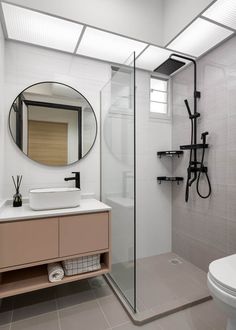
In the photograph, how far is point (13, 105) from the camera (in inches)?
74.4

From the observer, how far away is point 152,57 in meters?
2.23

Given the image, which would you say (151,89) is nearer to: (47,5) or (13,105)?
(47,5)

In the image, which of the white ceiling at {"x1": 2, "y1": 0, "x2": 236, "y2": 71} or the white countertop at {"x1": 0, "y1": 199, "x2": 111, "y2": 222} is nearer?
the white countertop at {"x1": 0, "y1": 199, "x2": 111, "y2": 222}

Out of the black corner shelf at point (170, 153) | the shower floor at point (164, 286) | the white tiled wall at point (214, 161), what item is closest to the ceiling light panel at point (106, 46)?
the white tiled wall at point (214, 161)

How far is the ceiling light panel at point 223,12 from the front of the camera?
1.51m

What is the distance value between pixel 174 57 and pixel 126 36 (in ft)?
2.15

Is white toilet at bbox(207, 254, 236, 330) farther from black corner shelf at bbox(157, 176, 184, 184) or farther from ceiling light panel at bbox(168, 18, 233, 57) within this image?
ceiling light panel at bbox(168, 18, 233, 57)

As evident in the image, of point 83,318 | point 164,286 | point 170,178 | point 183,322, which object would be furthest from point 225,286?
point 170,178

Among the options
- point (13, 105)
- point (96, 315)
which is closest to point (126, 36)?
point (13, 105)

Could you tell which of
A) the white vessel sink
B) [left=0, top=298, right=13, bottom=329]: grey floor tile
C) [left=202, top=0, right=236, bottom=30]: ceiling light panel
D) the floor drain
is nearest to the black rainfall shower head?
[left=202, top=0, right=236, bottom=30]: ceiling light panel

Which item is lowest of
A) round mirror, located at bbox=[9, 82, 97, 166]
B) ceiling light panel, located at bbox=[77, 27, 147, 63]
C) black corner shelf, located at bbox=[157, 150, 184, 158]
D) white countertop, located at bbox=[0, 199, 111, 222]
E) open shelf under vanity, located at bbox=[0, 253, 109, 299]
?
open shelf under vanity, located at bbox=[0, 253, 109, 299]

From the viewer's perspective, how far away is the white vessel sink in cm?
157

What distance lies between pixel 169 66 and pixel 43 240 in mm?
2243

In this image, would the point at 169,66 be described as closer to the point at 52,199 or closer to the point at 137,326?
the point at 52,199
